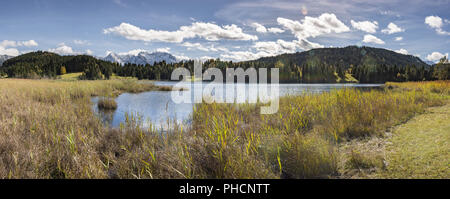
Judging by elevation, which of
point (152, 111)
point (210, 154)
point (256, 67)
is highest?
point (256, 67)

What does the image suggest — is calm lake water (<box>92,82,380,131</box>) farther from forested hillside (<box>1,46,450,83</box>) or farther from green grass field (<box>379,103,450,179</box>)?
forested hillside (<box>1,46,450,83</box>)

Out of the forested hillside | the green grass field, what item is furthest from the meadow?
the forested hillside

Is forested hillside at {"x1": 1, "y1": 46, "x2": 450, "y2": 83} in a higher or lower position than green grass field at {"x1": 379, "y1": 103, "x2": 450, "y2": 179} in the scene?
higher

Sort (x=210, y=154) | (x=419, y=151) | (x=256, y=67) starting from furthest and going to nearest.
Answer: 1. (x=256, y=67)
2. (x=210, y=154)
3. (x=419, y=151)

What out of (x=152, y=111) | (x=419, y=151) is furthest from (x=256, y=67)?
(x=419, y=151)

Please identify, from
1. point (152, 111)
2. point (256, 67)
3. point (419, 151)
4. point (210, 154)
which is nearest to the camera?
point (419, 151)

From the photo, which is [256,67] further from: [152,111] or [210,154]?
[210,154]

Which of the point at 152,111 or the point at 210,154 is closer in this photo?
the point at 210,154

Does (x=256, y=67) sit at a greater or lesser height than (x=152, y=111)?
greater

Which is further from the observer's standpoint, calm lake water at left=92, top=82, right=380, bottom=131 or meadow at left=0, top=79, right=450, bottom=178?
calm lake water at left=92, top=82, right=380, bottom=131

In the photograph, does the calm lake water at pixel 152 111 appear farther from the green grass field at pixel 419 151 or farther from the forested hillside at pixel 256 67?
the forested hillside at pixel 256 67

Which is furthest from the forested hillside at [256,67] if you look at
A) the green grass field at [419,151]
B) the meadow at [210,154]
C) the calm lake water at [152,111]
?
the green grass field at [419,151]
